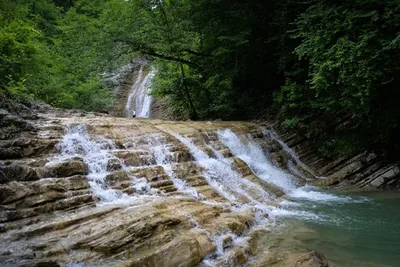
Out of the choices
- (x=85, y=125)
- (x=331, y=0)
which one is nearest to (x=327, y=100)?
(x=331, y=0)

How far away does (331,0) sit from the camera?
11977 mm

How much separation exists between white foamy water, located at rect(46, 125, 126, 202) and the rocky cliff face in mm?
24

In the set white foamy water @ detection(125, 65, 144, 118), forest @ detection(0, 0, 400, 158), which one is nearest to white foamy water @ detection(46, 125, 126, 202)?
forest @ detection(0, 0, 400, 158)

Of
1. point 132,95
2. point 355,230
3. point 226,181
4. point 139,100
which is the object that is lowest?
point 355,230

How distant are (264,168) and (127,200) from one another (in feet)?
20.4

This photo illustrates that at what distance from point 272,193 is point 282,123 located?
5.09 metres

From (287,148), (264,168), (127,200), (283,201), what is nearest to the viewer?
(127,200)

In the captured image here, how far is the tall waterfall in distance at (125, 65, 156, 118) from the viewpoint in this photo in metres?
24.5

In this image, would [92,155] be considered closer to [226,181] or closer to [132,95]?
[226,181]

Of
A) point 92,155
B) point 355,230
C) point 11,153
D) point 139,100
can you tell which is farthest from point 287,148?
point 139,100

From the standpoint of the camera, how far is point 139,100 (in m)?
25.7

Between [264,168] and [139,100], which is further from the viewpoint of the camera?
[139,100]

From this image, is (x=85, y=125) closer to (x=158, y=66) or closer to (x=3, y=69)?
(x=3, y=69)

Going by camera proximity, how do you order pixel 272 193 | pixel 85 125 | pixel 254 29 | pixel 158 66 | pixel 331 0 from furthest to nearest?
1. pixel 158 66
2. pixel 254 29
3. pixel 331 0
4. pixel 272 193
5. pixel 85 125
